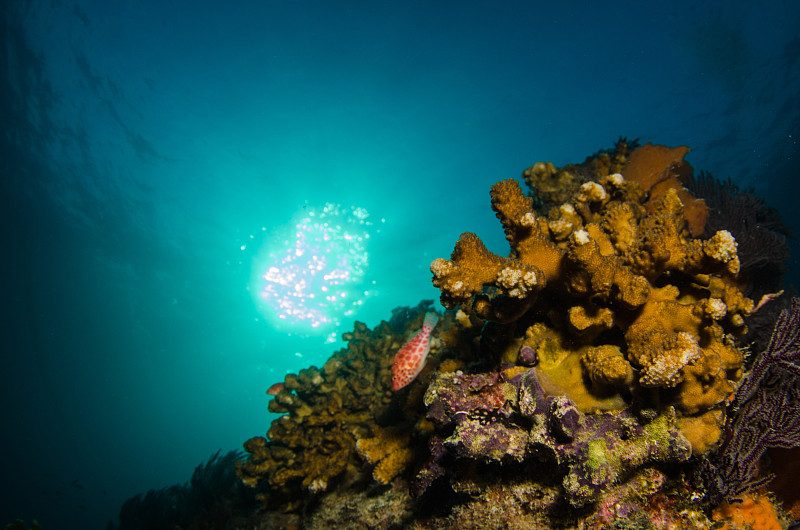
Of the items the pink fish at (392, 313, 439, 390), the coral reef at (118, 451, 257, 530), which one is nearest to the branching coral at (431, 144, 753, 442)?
the pink fish at (392, 313, 439, 390)

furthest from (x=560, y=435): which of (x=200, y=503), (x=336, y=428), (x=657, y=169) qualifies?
(x=200, y=503)

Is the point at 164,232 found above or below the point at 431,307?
above

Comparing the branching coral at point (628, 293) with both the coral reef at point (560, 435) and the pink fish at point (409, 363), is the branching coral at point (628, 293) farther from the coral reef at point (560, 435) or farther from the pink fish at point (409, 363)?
the pink fish at point (409, 363)

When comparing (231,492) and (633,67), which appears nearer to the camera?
(231,492)

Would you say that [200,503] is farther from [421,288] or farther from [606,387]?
[421,288]

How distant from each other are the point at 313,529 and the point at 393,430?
1.45 meters

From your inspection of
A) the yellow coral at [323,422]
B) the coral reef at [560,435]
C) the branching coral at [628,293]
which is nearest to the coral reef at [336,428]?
the yellow coral at [323,422]

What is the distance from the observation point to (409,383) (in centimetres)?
418

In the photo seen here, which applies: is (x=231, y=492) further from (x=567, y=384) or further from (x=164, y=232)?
(x=164, y=232)

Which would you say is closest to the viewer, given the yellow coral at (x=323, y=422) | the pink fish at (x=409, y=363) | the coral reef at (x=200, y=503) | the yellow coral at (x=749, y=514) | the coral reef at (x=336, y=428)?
the yellow coral at (x=749, y=514)

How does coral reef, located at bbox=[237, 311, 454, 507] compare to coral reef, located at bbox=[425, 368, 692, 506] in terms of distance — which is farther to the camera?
coral reef, located at bbox=[237, 311, 454, 507]

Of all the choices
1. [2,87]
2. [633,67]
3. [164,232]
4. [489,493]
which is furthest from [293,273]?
[489,493]

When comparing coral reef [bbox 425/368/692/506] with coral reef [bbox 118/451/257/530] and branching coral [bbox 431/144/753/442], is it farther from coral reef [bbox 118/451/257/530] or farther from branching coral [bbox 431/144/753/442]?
coral reef [bbox 118/451/257/530]

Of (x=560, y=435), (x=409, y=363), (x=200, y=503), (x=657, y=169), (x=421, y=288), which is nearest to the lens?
(x=560, y=435)
